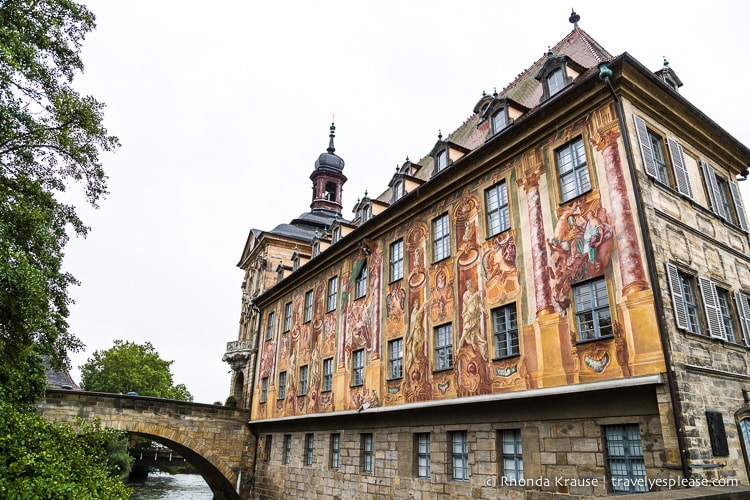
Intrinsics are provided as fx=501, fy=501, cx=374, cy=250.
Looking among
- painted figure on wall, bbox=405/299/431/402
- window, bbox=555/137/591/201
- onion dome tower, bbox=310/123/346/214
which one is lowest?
painted figure on wall, bbox=405/299/431/402

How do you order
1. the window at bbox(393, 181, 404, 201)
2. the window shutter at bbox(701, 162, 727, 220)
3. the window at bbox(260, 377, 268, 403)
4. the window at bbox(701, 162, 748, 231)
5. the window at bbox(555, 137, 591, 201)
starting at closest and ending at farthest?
the window at bbox(555, 137, 591, 201) < the window shutter at bbox(701, 162, 727, 220) < the window at bbox(701, 162, 748, 231) < the window at bbox(393, 181, 404, 201) < the window at bbox(260, 377, 268, 403)

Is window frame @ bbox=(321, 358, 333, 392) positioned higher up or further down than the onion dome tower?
further down

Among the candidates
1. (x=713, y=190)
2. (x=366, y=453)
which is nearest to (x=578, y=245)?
(x=713, y=190)

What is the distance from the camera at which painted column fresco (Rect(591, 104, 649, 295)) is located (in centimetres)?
830

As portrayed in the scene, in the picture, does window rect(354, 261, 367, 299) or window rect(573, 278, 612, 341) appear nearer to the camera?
window rect(573, 278, 612, 341)

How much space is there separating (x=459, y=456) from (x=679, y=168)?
7530mm

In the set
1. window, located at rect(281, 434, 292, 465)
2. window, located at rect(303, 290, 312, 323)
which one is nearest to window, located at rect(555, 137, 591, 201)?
window, located at rect(303, 290, 312, 323)

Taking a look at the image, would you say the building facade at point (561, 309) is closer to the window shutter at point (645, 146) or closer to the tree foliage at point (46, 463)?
the window shutter at point (645, 146)

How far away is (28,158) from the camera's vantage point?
1024 cm

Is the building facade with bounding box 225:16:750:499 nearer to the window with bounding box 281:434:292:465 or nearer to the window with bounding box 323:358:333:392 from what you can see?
the window with bounding box 323:358:333:392

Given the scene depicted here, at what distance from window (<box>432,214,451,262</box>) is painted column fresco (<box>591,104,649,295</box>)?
4354mm

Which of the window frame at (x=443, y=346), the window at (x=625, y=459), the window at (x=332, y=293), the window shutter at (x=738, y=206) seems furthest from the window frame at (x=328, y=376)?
the window shutter at (x=738, y=206)

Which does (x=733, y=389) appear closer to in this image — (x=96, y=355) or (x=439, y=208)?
(x=439, y=208)

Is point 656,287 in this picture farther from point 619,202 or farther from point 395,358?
A: point 395,358
